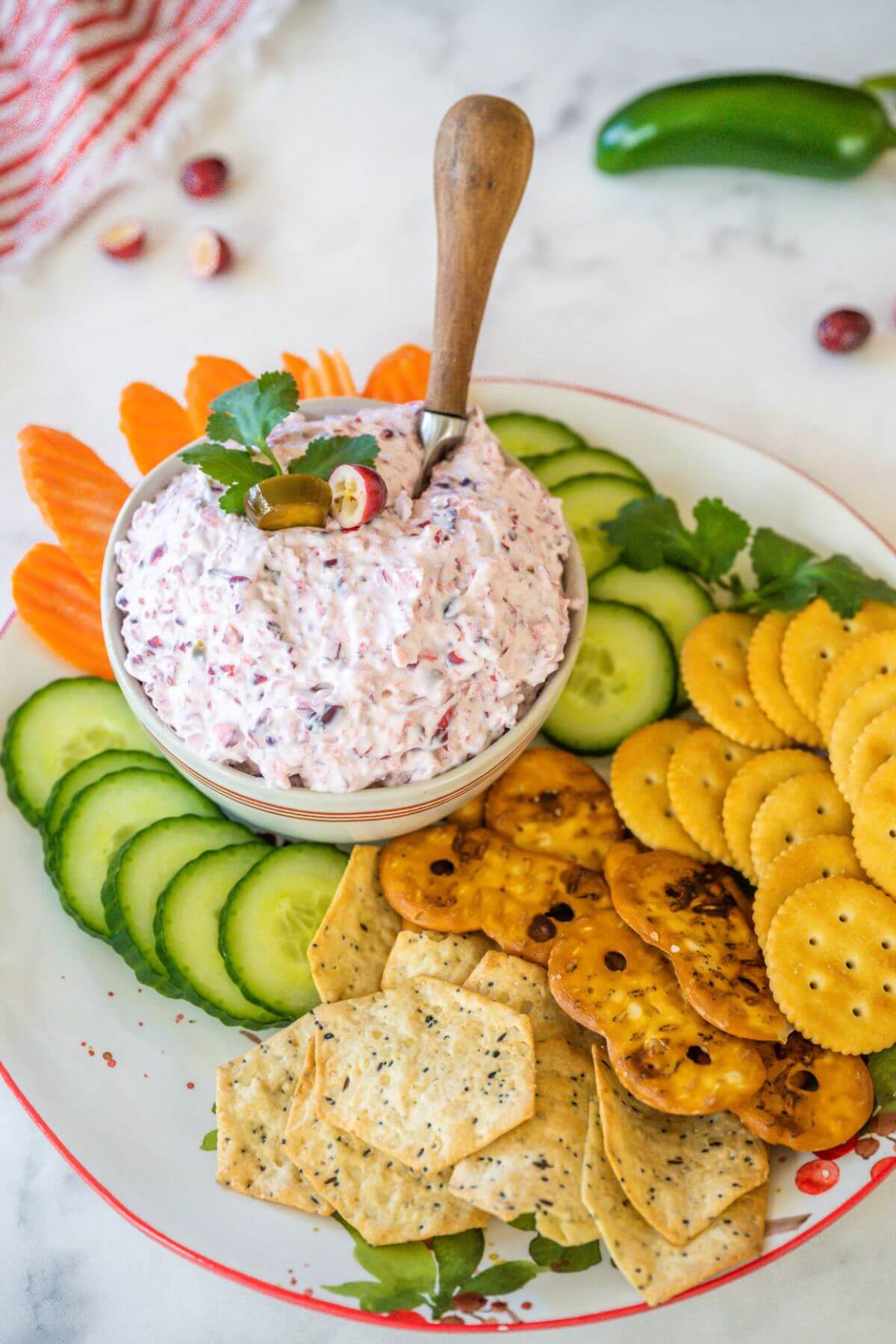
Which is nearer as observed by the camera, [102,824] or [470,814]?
[102,824]

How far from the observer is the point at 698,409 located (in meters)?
3.28

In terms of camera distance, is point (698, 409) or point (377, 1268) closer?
point (377, 1268)

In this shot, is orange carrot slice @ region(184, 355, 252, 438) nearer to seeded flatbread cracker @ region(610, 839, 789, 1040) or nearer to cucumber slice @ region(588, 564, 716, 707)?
cucumber slice @ region(588, 564, 716, 707)

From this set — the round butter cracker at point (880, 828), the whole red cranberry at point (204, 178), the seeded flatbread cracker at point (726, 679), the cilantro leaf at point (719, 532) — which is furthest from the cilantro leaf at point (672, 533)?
the whole red cranberry at point (204, 178)

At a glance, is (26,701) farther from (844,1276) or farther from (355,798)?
(844,1276)

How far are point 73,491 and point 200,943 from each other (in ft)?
3.48

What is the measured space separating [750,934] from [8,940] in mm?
1430

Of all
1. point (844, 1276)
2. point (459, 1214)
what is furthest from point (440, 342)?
point (844, 1276)

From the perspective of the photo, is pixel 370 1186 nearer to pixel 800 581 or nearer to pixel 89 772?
pixel 89 772

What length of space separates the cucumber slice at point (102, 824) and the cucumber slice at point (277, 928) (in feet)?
0.69

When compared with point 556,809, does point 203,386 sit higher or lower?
higher

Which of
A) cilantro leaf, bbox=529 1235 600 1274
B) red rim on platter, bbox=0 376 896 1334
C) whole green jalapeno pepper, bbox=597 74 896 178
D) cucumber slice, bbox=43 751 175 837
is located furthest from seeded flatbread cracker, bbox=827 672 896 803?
whole green jalapeno pepper, bbox=597 74 896 178

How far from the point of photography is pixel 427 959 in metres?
2.29

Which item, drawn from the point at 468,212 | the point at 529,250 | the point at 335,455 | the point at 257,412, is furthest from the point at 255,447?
the point at 529,250
